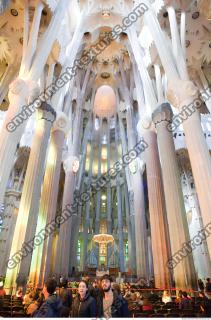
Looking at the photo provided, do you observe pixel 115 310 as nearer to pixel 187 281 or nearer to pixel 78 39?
pixel 187 281

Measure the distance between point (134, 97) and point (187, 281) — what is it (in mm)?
19736

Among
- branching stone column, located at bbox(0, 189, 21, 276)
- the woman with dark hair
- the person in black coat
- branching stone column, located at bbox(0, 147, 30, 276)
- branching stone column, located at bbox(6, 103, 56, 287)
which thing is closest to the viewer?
the person in black coat

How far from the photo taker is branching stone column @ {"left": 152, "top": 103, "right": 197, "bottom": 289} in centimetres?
882

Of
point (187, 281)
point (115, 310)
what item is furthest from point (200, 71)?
point (115, 310)

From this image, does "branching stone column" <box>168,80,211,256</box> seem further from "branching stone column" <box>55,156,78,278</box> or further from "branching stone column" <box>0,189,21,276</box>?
"branching stone column" <box>0,189,21,276</box>

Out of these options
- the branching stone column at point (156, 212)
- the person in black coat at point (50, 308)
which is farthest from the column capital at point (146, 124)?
the person in black coat at point (50, 308)

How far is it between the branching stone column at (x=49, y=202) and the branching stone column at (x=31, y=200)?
1349 millimetres

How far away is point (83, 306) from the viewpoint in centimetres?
268

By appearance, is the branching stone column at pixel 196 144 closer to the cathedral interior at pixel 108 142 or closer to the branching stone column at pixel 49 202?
the cathedral interior at pixel 108 142

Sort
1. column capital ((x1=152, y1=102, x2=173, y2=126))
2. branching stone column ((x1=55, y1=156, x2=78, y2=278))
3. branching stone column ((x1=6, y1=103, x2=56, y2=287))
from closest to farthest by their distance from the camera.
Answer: branching stone column ((x1=6, y1=103, x2=56, y2=287)) < column capital ((x1=152, y1=102, x2=173, y2=126)) < branching stone column ((x1=55, y1=156, x2=78, y2=278))

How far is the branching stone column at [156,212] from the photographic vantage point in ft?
36.3

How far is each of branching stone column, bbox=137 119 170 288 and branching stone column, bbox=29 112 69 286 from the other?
18.6 feet

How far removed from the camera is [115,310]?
278cm

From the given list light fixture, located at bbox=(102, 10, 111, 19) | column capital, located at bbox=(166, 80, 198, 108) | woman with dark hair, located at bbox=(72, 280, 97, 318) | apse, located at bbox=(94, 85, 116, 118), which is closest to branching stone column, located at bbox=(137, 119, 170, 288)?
column capital, located at bbox=(166, 80, 198, 108)
